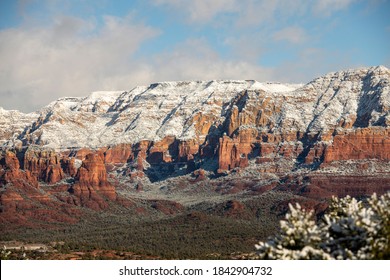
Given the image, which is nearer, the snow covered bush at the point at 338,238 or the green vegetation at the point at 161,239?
the snow covered bush at the point at 338,238

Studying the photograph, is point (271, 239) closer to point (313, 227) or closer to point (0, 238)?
point (313, 227)

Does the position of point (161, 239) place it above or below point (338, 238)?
below

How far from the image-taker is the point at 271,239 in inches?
1569

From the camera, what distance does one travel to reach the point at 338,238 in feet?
132

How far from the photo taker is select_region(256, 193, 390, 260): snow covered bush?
37.5 m

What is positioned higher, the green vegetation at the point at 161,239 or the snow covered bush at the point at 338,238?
the snow covered bush at the point at 338,238

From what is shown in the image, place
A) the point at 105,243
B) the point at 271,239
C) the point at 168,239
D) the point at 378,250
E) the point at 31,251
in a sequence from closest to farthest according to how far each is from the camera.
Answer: the point at 378,250, the point at 271,239, the point at 31,251, the point at 105,243, the point at 168,239

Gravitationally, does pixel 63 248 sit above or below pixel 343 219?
below

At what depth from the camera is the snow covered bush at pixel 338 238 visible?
37.5 metres

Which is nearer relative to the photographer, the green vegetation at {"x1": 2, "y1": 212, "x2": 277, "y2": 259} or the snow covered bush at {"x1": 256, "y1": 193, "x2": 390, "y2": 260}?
the snow covered bush at {"x1": 256, "y1": 193, "x2": 390, "y2": 260}

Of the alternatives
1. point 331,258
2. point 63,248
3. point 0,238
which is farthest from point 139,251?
point 331,258
